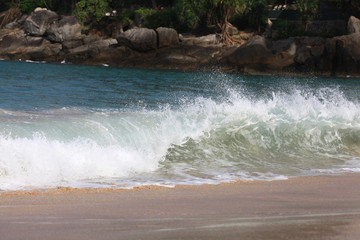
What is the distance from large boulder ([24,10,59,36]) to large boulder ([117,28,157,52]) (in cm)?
1286

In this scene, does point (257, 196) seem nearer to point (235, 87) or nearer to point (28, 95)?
point (28, 95)

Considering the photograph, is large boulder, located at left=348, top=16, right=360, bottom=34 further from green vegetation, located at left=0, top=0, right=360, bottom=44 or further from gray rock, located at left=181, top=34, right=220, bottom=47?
gray rock, located at left=181, top=34, right=220, bottom=47

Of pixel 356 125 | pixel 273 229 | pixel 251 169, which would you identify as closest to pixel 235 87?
pixel 356 125

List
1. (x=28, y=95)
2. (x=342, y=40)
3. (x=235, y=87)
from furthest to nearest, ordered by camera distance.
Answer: (x=342, y=40) → (x=235, y=87) → (x=28, y=95)

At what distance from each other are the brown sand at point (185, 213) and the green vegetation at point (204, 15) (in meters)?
37.3

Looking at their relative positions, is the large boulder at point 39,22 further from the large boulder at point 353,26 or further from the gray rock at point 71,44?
the large boulder at point 353,26

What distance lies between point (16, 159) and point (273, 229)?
3.89 meters

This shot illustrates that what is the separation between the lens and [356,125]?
1151cm

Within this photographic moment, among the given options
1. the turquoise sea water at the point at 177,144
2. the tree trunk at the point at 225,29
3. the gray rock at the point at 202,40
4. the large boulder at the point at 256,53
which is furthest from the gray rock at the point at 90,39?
the turquoise sea water at the point at 177,144

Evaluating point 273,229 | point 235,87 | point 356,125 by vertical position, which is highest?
point 273,229

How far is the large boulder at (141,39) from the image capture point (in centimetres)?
4044

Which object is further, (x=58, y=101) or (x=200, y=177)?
(x=58, y=101)

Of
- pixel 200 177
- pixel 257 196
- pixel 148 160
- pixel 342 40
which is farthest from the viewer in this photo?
pixel 342 40

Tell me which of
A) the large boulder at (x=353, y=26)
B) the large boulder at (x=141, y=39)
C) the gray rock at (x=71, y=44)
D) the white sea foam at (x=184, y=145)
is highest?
the large boulder at (x=353, y=26)
